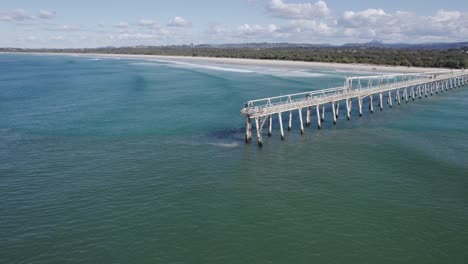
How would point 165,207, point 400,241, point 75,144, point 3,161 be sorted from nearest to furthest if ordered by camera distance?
1. point 400,241
2. point 165,207
3. point 3,161
4. point 75,144

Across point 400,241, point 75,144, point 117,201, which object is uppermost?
point 75,144

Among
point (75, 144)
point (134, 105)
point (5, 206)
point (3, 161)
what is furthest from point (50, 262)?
point (134, 105)

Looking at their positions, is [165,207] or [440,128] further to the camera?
[440,128]

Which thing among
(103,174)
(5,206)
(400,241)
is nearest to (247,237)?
(400,241)

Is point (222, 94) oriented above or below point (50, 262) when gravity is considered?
above

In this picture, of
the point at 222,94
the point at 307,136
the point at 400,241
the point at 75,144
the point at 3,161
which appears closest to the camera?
the point at 400,241

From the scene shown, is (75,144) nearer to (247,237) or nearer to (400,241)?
(247,237)

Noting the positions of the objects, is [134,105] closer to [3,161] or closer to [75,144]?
[75,144]
